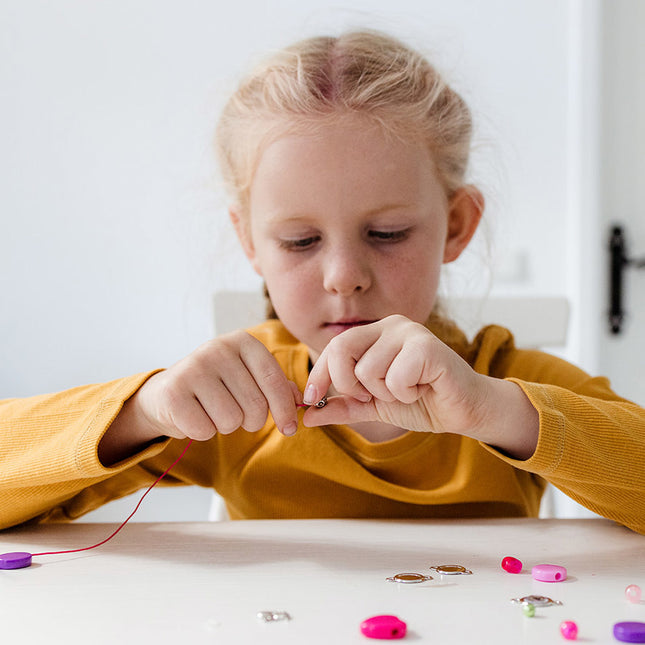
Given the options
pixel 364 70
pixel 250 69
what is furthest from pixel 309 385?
pixel 250 69

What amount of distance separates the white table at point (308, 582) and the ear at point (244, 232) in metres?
0.41

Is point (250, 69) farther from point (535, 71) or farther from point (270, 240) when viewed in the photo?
point (535, 71)

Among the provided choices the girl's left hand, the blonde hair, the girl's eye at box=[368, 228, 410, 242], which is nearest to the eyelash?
the girl's eye at box=[368, 228, 410, 242]

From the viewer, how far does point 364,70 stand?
94 cm

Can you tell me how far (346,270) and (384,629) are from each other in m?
0.45

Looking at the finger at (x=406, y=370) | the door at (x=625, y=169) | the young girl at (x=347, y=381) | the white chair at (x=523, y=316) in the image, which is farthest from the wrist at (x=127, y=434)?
the door at (x=625, y=169)

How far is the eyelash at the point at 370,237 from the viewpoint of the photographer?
2.81 ft

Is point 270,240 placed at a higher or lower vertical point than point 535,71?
lower

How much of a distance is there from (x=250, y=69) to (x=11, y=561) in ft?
2.39

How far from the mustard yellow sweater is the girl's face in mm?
136

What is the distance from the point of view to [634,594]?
483 mm

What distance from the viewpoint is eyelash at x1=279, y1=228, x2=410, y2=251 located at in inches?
33.7

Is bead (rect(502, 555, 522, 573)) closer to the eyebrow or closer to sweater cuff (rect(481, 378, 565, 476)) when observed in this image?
sweater cuff (rect(481, 378, 565, 476))

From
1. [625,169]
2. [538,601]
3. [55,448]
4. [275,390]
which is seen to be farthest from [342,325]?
[625,169]
